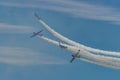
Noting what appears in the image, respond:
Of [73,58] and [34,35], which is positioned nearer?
[73,58]

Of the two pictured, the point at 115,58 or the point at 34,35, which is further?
the point at 34,35

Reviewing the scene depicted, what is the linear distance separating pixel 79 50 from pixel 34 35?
52.6 ft

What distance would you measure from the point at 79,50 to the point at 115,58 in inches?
406

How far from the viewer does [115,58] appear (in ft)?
296

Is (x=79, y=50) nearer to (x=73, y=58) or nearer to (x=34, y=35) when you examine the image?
(x=73, y=58)

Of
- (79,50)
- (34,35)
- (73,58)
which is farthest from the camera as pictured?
(34,35)


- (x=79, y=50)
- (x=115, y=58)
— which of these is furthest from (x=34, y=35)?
(x=115, y=58)

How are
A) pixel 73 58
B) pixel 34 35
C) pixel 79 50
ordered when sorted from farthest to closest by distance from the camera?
pixel 34 35 → pixel 79 50 → pixel 73 58

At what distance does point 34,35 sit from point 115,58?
943 inches

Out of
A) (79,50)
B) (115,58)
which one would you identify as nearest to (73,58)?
(79,50)

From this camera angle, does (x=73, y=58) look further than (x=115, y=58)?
Result: No

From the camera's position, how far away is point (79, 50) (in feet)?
287

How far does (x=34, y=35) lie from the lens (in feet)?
318

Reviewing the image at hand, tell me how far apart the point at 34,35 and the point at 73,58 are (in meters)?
19.7
